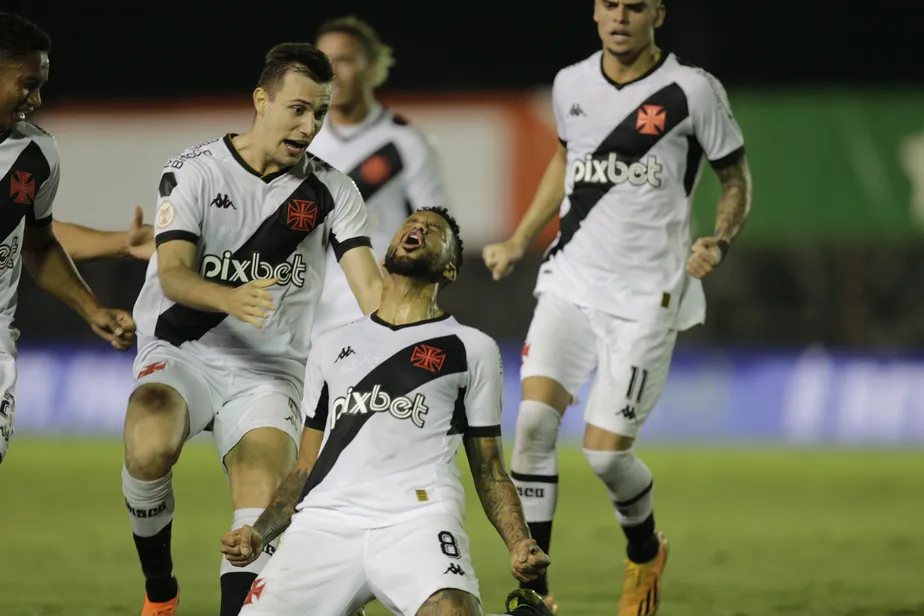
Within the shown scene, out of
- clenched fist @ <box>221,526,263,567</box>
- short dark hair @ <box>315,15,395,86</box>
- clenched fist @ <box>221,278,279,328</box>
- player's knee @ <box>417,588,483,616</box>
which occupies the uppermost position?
→ short dark hair @ <box>315,15,395,86</box>

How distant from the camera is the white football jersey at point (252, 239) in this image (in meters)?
5.55

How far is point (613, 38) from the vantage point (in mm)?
6648

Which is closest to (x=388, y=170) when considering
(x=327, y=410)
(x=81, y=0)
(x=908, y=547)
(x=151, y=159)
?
(x=327, y=410)

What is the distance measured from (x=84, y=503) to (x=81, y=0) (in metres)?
15.7

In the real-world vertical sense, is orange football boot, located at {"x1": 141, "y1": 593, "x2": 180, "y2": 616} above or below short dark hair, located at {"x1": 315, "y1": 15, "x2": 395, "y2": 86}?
below

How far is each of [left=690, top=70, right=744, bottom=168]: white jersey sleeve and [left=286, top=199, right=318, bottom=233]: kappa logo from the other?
1.96m

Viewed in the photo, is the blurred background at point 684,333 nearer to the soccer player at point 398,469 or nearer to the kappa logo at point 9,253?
the kappa logo at point 9,253

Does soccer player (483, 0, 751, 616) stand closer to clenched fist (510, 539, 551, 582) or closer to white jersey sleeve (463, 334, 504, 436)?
white jersey sleeve (463, 334, 504, 436)

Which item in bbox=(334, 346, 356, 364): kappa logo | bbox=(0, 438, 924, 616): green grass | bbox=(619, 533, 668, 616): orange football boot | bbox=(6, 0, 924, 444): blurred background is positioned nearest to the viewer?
bbox=(334, 346, 356, 364): kappa logo

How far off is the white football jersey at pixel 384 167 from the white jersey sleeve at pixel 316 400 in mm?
2670

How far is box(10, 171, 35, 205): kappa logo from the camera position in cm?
551

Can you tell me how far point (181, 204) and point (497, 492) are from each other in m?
1.67

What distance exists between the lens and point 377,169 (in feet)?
25.1

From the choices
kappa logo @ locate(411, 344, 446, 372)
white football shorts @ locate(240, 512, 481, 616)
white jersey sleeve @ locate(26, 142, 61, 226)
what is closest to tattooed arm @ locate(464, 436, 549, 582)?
white football shorts @ locate(240, 512, 481, 616)
